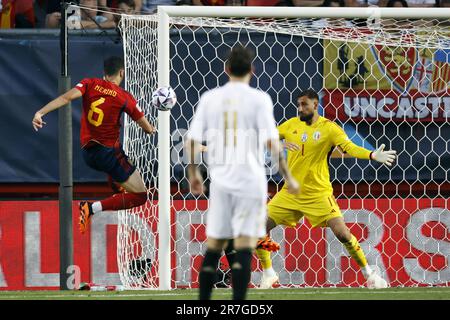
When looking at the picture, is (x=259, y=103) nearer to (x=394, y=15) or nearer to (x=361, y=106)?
(x=394, y=15)

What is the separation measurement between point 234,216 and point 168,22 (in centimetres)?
353

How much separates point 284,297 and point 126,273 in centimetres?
285

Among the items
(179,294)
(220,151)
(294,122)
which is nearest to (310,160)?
(294,122)

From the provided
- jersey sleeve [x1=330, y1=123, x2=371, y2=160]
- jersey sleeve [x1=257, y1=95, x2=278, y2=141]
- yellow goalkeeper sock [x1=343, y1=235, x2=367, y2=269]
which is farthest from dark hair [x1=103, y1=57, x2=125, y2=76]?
jersey sleeve [x1=257, y1=95, x2=278, y2=141]

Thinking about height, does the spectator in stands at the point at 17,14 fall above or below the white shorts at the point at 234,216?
above

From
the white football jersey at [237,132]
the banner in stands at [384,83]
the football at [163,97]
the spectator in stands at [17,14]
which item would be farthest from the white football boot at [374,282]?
the spectator in stands at [17,14]

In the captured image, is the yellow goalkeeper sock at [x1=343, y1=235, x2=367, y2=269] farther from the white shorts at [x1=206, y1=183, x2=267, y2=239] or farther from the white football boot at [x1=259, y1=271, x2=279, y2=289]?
the white shorts at [x1=206, y1=183, x2=267, y2=239]

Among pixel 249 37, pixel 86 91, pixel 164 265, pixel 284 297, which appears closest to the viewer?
pixel 284 297

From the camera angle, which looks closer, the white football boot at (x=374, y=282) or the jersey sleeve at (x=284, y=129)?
the white football boot at (x=374, y=282)

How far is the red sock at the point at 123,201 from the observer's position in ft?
37.0

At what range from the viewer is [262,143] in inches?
290

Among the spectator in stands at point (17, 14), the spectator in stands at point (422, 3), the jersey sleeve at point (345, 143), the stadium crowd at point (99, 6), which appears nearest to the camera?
the jersey sleeve at point (345, 143)

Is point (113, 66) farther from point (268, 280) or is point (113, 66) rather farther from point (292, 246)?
point (292, 246)

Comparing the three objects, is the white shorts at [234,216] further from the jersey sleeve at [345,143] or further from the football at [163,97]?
the jersey sleeve at [345,143]
